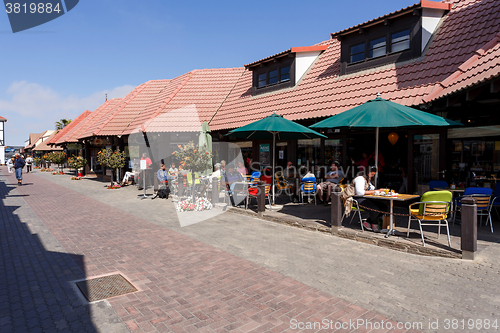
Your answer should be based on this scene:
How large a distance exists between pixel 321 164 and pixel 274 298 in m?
8.36

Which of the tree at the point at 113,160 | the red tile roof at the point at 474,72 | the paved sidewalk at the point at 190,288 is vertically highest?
the red tile roof at the point at 474,72

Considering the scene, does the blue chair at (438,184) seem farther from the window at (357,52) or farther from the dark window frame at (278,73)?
the dark window frame at (278,73)

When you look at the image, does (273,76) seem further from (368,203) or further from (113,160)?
(368,203)

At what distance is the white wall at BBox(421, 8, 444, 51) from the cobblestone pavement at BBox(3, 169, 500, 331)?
7076mm

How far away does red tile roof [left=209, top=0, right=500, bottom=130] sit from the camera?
884 centimetres

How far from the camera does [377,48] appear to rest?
11.1 metres

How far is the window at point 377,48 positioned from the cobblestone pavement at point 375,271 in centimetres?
725

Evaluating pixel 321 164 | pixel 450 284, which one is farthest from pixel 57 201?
pixel 450 284

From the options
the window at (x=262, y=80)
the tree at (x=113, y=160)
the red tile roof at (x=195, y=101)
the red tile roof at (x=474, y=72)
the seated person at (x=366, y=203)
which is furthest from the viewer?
the red tile roof at (x=195, y=101)

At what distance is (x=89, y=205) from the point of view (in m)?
11.8

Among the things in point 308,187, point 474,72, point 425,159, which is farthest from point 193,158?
point 474,72

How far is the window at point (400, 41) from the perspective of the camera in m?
10.3

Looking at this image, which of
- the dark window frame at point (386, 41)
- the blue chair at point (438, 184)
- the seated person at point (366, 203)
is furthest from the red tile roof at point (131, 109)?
the blue chair at point (438, 184)

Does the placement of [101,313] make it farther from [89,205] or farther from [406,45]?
[406,45]
